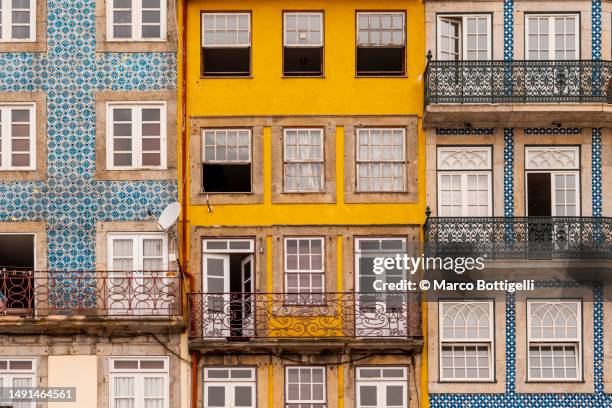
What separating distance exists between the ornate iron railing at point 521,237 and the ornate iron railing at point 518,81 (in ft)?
7.22

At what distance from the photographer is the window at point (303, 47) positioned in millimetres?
28469

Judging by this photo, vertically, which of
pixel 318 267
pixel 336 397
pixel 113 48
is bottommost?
pixel 336 397

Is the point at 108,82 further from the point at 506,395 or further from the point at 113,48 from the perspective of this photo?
the point at 506,395

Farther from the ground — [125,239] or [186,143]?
[186,143]

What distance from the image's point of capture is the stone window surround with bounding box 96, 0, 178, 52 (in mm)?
28328

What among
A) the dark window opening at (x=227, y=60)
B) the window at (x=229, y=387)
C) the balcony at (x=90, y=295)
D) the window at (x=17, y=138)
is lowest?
the window at (x=229, y=387)

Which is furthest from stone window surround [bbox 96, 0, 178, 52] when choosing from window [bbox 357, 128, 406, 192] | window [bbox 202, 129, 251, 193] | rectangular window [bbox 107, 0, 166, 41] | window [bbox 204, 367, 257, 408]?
window [bbox 204, 367, 257, 408]

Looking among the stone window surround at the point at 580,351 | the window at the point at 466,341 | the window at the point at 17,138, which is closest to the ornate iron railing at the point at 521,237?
the stone window surround at the point at 580,351

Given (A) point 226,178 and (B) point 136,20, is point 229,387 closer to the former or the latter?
(A) point 226,178

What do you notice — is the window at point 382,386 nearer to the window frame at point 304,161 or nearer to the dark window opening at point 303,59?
the window frame at point 304,161

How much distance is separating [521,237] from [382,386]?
371 cm

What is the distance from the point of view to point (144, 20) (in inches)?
1123

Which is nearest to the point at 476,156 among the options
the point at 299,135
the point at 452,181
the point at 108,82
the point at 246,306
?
the point at 452,181

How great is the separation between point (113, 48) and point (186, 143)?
2260 mm
